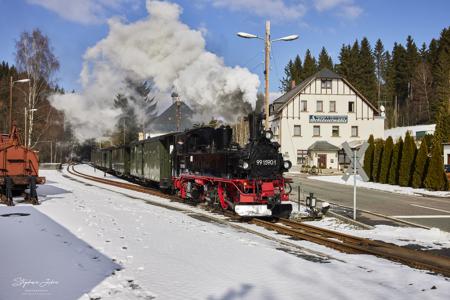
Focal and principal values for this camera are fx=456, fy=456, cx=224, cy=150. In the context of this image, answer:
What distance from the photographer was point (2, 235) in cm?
941

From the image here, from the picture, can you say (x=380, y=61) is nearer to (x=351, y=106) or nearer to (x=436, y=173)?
(x=351, y=106)

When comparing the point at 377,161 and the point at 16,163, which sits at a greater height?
the point at 377,161

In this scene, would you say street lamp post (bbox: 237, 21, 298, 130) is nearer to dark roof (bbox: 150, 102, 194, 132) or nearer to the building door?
dark roof (bbox: 150, 102, 194, 132)

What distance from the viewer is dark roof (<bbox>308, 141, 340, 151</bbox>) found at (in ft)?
156

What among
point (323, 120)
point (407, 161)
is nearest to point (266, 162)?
point (407, 161)

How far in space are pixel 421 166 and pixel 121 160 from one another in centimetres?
2015

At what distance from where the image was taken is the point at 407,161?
92.9 feet

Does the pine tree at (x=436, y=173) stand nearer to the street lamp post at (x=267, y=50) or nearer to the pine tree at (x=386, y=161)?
the pine tree at (x=386, y=161)

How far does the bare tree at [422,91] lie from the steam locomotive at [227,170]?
64.2 metres

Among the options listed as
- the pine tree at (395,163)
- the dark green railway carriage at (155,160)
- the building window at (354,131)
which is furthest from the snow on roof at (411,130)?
the dark green railway carriage at (155,160)

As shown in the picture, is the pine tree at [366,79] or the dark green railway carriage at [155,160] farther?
the pine tree at [366,79]

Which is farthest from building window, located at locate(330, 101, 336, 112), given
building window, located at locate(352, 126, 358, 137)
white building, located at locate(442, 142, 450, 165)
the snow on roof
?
white building, located at locate(442, 142, 450, 165)

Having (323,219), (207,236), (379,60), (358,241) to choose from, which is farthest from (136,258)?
(379,60)

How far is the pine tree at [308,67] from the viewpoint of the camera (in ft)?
297
